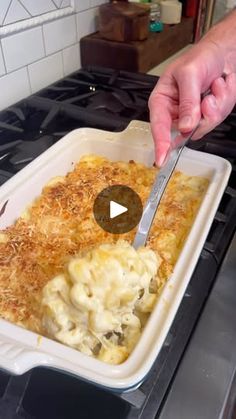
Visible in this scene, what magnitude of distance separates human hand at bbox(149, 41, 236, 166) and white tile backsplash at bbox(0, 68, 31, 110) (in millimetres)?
365

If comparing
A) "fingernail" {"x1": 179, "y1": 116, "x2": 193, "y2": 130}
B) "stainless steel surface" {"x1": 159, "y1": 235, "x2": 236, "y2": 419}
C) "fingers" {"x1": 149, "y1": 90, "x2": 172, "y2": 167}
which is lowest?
"stainless steel surface" {"x1": 159, "y1": 235, "x2": 236, "y2": 419}

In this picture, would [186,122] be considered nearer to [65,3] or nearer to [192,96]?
[192,96]

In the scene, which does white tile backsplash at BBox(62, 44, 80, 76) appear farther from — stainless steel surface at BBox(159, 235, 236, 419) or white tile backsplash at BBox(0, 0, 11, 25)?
stainless steel surface at BBox(159, 235, 236, 419)

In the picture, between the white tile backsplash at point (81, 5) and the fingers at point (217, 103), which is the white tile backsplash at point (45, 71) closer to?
the white tile backsplash at point (81, 5)

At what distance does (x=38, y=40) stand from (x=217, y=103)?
488 mm

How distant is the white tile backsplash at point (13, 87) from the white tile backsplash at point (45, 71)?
2cm

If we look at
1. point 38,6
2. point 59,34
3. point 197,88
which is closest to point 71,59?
point 59,34

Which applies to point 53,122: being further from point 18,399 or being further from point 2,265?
point 18,399

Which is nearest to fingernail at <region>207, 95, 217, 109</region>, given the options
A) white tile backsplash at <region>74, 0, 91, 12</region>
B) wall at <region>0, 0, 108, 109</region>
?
wall at <region>0, 0, 108, 109</region>

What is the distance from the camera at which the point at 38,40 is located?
96 cm

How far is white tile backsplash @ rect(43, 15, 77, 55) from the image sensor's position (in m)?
0.98

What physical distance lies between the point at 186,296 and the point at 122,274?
105 millimetres

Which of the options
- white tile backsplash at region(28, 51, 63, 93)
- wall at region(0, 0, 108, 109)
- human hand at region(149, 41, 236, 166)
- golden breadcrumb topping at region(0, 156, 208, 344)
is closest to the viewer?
golden breadcrumb topping at region(0, 156, 208, 344)

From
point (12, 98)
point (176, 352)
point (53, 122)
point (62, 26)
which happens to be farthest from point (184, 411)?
point (62, 26)
